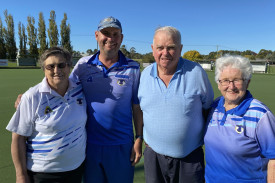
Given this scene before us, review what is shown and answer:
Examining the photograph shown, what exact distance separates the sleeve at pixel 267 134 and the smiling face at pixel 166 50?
106 cm

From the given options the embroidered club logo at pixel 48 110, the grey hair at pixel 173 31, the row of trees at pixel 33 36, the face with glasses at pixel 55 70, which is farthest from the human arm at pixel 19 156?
the row of trees at pixel 33 36

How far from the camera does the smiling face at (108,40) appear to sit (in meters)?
2.47

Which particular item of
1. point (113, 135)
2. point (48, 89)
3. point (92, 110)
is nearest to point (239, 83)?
point (113, 135)

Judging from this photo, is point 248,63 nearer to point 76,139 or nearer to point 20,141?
point 76,139

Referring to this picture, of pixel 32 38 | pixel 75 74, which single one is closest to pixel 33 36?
pixel 32 38

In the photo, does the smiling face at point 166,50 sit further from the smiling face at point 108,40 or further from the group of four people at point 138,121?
the smiling face at point 108,40

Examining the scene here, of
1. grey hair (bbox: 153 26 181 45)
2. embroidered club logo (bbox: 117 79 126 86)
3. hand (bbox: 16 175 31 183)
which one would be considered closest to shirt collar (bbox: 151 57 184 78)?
grey hair (bbox: 153 26 181 45)

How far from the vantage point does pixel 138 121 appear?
8.77ft

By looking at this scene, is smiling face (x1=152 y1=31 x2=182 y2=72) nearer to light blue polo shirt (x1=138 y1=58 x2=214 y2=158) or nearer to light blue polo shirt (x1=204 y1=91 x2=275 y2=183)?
light blue polo shirt (x1=138 y1=58 x2=214 y2=158)

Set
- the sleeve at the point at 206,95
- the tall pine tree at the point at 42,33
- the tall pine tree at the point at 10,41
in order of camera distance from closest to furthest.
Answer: the sleeve at the point at 206,95 < the tall pine tree at the point at 10,41 < the tall pine tree at the point at 42,33

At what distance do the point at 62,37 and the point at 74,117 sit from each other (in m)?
54.9

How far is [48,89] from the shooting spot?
6.52ft

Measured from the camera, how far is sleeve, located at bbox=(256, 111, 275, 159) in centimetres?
166

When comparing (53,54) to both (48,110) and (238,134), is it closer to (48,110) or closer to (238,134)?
(48,110)
